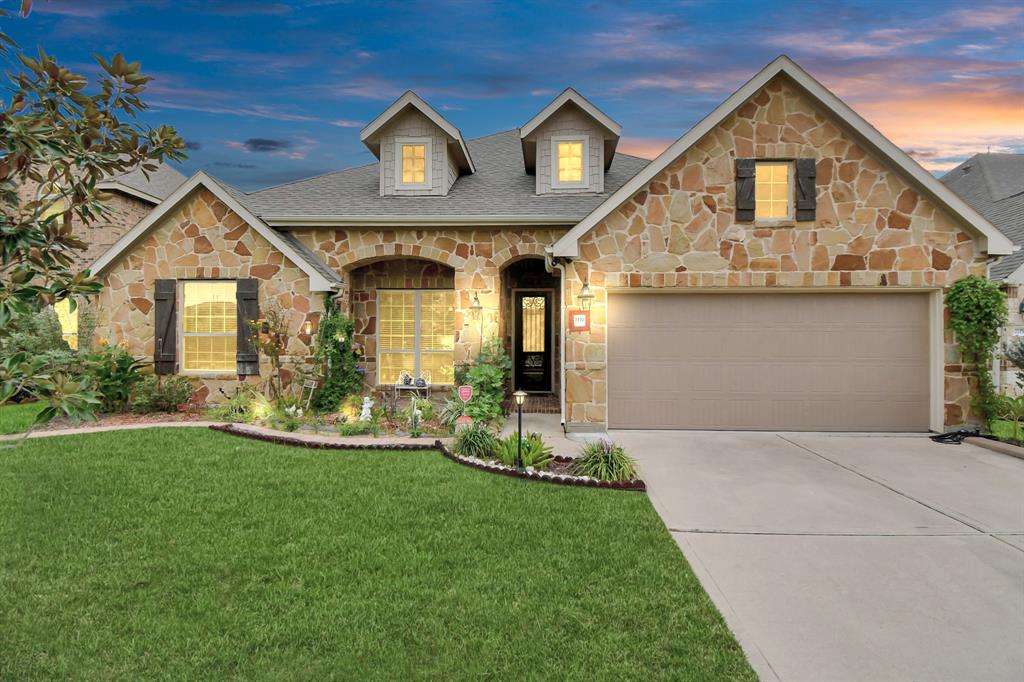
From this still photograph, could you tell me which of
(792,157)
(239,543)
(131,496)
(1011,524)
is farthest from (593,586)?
A: (792,157)

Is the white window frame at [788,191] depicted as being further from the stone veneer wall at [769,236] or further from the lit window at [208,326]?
the lit window at [208,326]

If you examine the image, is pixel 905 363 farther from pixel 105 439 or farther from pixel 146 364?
pixel 146 364

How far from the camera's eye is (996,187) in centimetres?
1617

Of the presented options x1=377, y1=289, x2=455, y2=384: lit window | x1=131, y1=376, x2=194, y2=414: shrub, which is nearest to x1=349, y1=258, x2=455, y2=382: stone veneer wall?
x1=377, y1=289, x2=455, y2=384: lit window

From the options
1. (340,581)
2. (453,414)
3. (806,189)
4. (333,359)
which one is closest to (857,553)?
(340,581)

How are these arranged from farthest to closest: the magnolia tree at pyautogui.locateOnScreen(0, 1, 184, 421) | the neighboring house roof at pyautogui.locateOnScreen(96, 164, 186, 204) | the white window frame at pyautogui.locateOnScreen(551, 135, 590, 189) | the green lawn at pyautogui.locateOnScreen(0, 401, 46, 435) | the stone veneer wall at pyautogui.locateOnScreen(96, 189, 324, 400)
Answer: the neighboring house roof at pyautogui.locateOnScreen(96, 164, 186, 204)
the white window frame at pyautogui.locateOnScreen(551, 135, 590, 189)
the stone veneer wall at pyautogui.locateOnScreen(96, 189, 324, 400)
the green lawn at pyautogui.locateOnScreen(0, 401, 46, 435)
the magnolia tree at pyautogui.locateOnScreen(0, 1, 184, 421)

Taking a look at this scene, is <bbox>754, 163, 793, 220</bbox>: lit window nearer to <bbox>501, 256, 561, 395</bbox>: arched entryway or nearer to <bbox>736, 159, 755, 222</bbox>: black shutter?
<bbox>736, 159, 755, 222</bbox>: black shutter

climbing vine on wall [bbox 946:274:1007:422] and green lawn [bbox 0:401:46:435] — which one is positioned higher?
climbing vine on wall [bbox 946:274:1007:422]

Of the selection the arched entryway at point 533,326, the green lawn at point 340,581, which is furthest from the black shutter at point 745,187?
the green lawn at point 340,581

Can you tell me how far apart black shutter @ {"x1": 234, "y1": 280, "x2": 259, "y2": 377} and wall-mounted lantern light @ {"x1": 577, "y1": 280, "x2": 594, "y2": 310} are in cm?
636

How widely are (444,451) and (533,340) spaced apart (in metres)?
6.58

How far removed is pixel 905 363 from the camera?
912 cm

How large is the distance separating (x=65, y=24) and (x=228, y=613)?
1137 cm

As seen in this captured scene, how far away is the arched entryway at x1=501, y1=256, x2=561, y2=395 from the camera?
43.0ft
